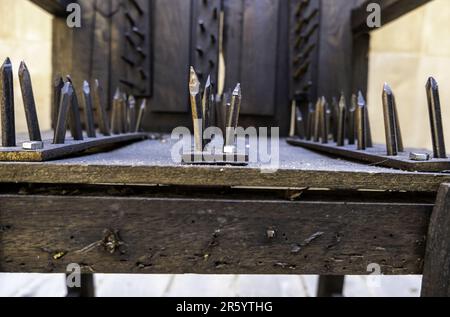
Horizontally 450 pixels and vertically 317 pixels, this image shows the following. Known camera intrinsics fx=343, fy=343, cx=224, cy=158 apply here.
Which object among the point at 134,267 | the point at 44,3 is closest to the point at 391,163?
the point at 134,267

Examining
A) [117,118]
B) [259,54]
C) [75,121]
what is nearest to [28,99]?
[75,121]

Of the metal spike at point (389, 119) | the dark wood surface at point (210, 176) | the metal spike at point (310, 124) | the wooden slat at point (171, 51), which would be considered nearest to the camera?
the dark wood surface at point (210, 176)

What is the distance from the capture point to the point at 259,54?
1.37 meters

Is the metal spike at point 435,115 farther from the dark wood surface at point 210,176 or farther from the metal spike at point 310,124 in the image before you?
the metal spike at point 310,124

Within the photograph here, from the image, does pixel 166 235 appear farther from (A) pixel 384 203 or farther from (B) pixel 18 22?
(B) pixel 18 22

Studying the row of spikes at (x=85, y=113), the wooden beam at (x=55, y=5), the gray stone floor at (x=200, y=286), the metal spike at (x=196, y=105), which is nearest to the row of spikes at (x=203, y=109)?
the metal spike at (x=196, y=105)

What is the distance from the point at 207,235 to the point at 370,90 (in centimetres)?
159

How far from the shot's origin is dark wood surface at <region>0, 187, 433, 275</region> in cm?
50

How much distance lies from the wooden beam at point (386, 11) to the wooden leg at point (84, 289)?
1.34 m

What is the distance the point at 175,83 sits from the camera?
4.47ft

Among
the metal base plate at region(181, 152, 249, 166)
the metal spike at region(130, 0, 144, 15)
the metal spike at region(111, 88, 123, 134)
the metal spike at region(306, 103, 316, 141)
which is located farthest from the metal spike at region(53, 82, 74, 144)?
the metal spike at region(130, 0, 144, 15)

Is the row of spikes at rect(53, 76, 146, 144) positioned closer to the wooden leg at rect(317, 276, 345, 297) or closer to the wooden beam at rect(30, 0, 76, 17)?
the wooden beam at rect(30, 0, 76, 17)

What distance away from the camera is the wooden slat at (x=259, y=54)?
1362 mm
